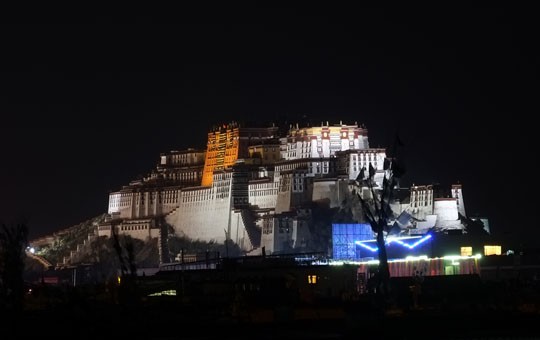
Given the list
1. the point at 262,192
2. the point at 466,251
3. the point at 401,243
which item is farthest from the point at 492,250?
the point at 262,192

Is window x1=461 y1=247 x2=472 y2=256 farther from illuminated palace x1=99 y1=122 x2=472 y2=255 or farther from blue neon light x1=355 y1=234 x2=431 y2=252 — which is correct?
illuminated palace x1=99 y1=122 x2=472 y2=255

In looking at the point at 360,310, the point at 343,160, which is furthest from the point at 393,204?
the point at 360,310

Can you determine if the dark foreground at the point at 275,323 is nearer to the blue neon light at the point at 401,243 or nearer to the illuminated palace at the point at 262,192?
the blue neon light at the point at 401,243

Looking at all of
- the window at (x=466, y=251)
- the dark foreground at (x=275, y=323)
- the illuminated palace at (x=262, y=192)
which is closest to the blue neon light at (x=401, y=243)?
the window at (x=466, y=251)

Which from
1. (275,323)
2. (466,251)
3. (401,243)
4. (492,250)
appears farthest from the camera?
(401,243)

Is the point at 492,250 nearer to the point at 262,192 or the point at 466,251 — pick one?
the point at 466,251

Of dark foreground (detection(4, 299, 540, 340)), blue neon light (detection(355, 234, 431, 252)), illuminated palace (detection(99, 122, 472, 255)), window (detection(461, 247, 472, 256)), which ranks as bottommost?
dark foreground (detection(4, 299, 540, 340))

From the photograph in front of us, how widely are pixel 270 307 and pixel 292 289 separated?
5.71m

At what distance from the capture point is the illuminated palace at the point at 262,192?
123 meters

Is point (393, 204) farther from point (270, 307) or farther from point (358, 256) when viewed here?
point (270, 307)

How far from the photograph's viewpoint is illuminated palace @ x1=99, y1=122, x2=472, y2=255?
123 m

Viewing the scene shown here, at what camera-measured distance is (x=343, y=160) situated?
127750mm

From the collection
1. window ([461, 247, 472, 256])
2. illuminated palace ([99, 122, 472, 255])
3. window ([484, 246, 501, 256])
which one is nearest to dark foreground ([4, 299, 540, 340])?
window ([461, 247, 472, 256])

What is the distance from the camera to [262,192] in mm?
131625
